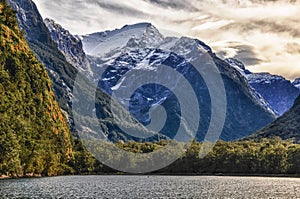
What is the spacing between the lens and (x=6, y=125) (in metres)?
192

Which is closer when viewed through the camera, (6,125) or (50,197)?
(50,197)

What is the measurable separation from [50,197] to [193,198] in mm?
36187

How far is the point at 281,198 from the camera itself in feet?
405

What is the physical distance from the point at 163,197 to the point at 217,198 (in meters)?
14.2

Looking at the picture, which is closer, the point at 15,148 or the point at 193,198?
the point at 193,198

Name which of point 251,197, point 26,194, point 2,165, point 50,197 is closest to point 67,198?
point 50,197

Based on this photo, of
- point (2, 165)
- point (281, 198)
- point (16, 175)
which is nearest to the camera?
point (281, 198)

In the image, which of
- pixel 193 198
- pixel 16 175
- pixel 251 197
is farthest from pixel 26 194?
A: pixel 16 175

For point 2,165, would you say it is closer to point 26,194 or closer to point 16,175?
point 16,175

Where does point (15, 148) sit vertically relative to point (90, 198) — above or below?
above

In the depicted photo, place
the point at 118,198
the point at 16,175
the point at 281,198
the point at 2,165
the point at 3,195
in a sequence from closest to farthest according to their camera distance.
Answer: the point at 3,195 < the point at 118,198 < the point at 281,198 < the point at 2,165 < the point at 16,175

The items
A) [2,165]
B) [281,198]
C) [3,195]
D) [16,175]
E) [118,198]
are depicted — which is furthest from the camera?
[16,175]

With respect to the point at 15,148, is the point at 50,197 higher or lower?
lower

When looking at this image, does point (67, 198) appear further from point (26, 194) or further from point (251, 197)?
point (251, 197)
